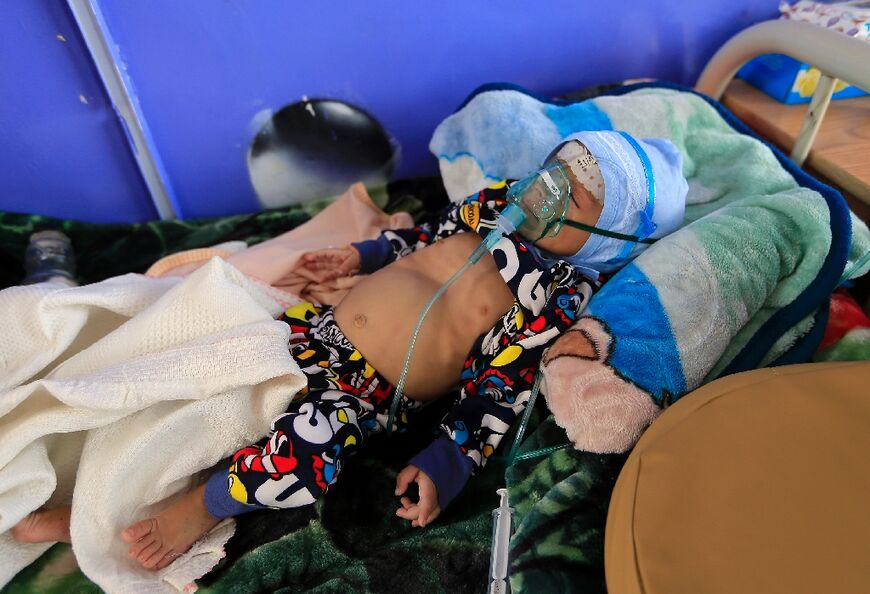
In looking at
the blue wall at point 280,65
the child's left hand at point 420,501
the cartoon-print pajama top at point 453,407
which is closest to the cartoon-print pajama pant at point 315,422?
the cartoon-print pajama top at point 453,407

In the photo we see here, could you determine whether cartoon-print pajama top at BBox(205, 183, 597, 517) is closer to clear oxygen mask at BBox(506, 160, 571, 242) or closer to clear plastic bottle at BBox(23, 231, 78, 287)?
clear oxygen mask at BBox(506, 160, 571, 242)

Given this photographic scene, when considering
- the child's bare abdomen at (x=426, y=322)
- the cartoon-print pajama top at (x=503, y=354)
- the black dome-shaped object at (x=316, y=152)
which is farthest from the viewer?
the black dome-shaped object at (x=316, y=152)

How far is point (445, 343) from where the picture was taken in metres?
1.22

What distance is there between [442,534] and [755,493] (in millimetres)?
506

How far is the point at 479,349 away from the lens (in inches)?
47.7

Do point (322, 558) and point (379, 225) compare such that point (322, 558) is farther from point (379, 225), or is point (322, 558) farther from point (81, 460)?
point (379, 225)

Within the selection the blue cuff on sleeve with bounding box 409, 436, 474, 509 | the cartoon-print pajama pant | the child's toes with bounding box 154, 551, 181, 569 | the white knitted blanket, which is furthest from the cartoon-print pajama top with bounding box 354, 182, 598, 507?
the child's toes with bounding box 154, 551, 181, 569

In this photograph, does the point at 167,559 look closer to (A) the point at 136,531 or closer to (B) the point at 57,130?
(A) the point at 136,531

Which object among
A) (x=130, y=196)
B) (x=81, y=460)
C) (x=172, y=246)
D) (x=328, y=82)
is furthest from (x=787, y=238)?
(x=130, y=196)

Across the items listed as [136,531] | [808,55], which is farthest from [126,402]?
[808,55]

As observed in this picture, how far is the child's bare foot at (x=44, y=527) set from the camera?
0.96m

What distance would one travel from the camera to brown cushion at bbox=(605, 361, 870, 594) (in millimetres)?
578

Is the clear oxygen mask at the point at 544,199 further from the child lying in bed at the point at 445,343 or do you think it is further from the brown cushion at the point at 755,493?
the brown cushion at the point at 755,493

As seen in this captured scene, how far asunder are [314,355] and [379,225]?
1.56 feet
